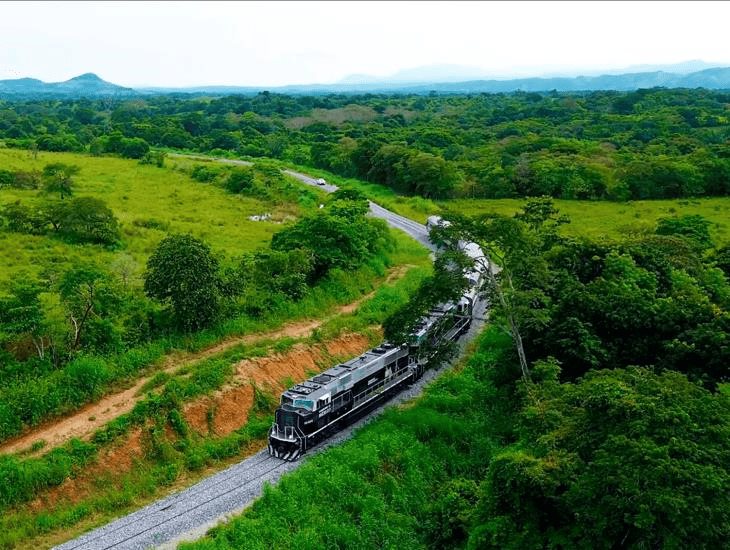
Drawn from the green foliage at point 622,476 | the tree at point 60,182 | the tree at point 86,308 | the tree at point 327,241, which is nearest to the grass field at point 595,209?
the tree at point 327,241

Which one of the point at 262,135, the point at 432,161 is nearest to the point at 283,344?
the point at 432,161

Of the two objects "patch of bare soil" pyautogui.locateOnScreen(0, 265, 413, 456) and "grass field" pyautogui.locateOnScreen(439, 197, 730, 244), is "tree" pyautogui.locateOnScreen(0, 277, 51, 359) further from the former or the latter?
"grass field" pyautogui.locateOnScreen(439, 197, 730, 244)

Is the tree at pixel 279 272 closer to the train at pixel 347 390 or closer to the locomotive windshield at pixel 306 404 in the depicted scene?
the train at pixel 347 390

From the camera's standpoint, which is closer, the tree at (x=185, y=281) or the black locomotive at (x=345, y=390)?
the black locomotive at (x=345, y=390)

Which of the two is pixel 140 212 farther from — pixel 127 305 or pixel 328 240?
pixel 127 305

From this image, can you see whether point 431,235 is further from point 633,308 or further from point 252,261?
point 252,261

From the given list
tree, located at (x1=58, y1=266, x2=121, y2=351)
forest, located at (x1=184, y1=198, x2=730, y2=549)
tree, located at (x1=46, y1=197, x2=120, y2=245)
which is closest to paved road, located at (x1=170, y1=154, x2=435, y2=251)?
forest, located at (x1=184, y1=198, x2=730, y2=549)
